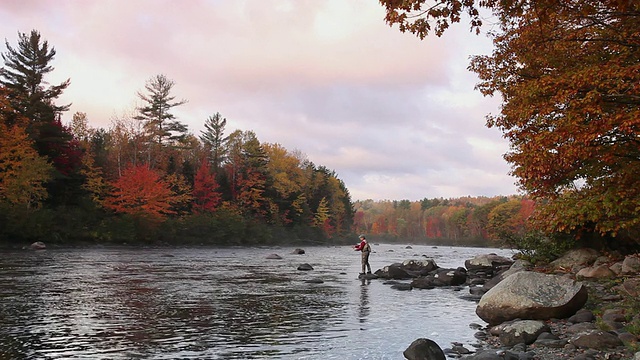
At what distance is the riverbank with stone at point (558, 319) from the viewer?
9.00 metres

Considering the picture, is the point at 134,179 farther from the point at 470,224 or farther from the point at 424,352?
the point at 470,224

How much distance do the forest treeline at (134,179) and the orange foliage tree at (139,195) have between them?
13 centimetres

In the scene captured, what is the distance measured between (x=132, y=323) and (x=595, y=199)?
1234 centimetres

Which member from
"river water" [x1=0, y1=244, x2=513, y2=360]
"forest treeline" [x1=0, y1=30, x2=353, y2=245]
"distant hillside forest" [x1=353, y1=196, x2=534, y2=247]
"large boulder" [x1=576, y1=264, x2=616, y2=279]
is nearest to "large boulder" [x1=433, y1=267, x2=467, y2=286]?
"river water" [x1=0, y1=244, x2=513, y2=360]

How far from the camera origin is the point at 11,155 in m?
43.7

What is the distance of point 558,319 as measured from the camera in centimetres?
1178

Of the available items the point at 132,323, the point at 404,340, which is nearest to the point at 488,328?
the point at 404,340

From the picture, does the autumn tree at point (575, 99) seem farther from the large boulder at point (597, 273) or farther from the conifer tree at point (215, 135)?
the conifer tree at point (215, 135)

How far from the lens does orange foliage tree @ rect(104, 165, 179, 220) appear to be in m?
55.4

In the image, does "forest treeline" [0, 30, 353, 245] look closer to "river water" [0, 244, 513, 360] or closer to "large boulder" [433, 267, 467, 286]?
"river water" [0, 244, 513, 360]

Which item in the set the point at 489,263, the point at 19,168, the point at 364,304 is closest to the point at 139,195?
the point at 19,168

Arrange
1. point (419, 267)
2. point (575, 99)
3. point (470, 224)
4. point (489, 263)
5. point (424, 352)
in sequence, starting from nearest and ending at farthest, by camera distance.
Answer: point (424, 352) < point (575, 99) < point (419, 267) < point (489, 263) < point (470, 224)

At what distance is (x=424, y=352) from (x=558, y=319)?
4.79 metres

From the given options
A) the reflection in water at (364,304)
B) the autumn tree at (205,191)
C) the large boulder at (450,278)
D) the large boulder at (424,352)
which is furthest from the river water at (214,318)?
the autumn tree at (205,191)
